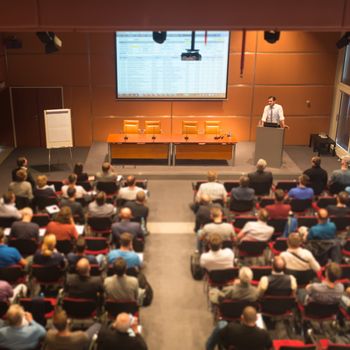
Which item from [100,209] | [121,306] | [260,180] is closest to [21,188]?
[100,209]

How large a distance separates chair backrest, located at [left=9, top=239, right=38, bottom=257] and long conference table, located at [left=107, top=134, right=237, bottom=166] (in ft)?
17.4

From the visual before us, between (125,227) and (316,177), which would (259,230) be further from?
(316,177)

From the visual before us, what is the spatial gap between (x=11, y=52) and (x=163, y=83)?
13.2ft

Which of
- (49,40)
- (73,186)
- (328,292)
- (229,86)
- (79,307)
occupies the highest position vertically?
(49,40)

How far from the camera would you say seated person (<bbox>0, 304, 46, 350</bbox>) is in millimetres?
4695

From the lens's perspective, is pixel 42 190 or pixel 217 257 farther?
pixel 42 190

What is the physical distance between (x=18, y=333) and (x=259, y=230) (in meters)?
3.42

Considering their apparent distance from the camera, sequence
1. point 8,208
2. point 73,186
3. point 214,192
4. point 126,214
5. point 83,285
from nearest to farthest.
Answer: point 83,285 → point 126,214 → point 8,208 → point 73,186 → point 214,192

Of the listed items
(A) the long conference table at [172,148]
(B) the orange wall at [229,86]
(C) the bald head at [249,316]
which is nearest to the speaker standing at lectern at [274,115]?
(A) the long conference table at [172,148]

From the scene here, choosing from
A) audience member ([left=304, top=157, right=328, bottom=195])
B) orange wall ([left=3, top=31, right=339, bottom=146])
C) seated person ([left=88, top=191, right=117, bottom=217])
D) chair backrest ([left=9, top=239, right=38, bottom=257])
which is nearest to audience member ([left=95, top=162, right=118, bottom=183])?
seated person ([left=88, top=191, right=117, bottom=217])

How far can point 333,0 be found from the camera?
5207 millimetres

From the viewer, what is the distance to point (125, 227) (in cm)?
673

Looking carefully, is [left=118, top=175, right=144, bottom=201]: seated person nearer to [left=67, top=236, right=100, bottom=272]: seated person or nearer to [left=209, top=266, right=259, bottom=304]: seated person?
[left=67, top=236, right=100, bottom=272]: seated person

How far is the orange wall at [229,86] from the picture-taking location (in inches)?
505
